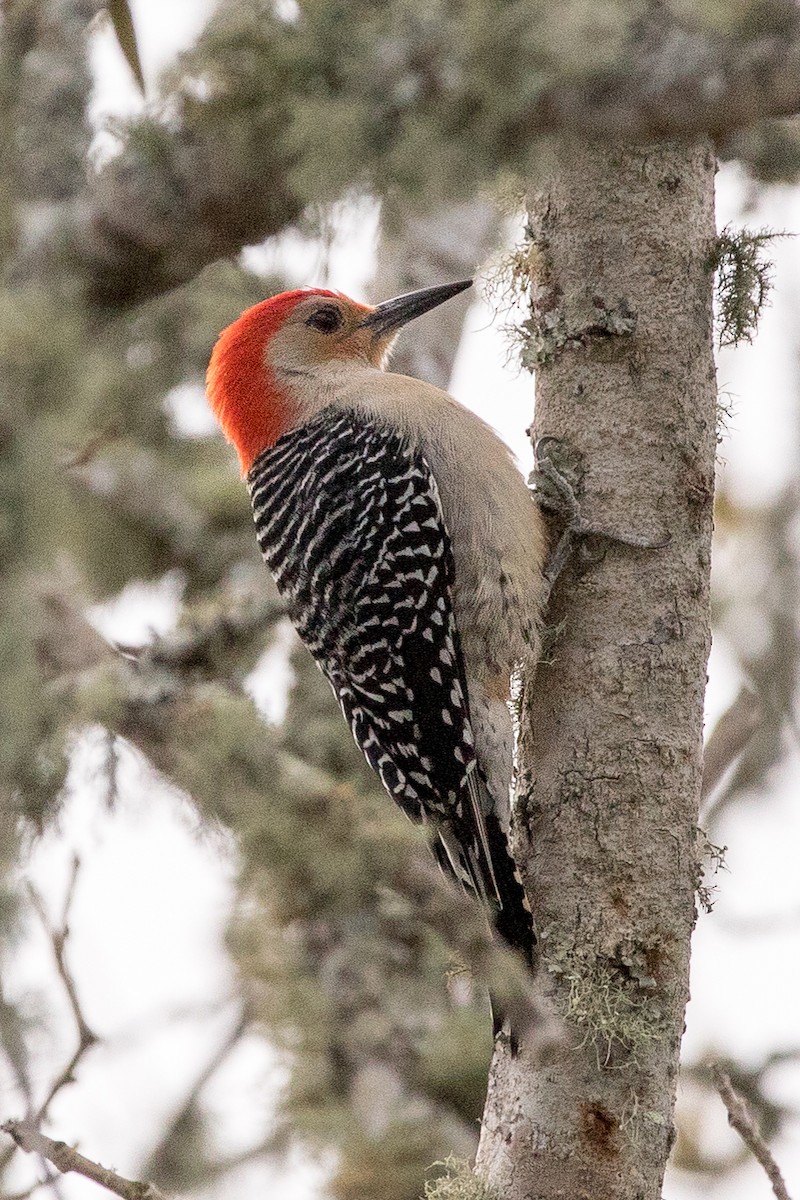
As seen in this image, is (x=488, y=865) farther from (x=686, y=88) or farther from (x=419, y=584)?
(x=686, y=88)

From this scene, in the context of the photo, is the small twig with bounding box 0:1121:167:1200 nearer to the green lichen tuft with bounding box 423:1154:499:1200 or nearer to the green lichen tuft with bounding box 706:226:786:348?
the green lichen tuft with bounding box 423:1154:499:1200

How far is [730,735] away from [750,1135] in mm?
1989

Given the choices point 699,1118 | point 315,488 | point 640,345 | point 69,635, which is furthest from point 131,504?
point 699,1118

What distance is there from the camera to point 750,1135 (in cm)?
264

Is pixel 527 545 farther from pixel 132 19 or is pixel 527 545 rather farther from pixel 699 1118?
pixel 699 1118

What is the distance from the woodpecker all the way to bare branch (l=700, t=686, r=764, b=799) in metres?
0.93

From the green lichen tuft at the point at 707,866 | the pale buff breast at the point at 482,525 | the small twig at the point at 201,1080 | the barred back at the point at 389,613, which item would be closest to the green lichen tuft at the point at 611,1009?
the green lichen tuft at the point at 707,866

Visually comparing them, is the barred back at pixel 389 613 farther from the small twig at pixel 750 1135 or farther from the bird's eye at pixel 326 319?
the small twig at pixel 750 1135

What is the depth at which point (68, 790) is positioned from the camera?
3.99 metres

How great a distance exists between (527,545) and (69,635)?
222cm

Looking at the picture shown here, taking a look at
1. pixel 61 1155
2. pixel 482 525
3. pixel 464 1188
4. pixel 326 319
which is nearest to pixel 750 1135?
pixel 464 1188

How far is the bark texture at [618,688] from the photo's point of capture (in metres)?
2.83

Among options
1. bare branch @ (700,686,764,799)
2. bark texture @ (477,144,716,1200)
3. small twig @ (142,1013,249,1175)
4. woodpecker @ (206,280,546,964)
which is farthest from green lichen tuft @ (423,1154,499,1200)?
small twig @ (142,1013,249,1175)

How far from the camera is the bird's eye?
469cm
